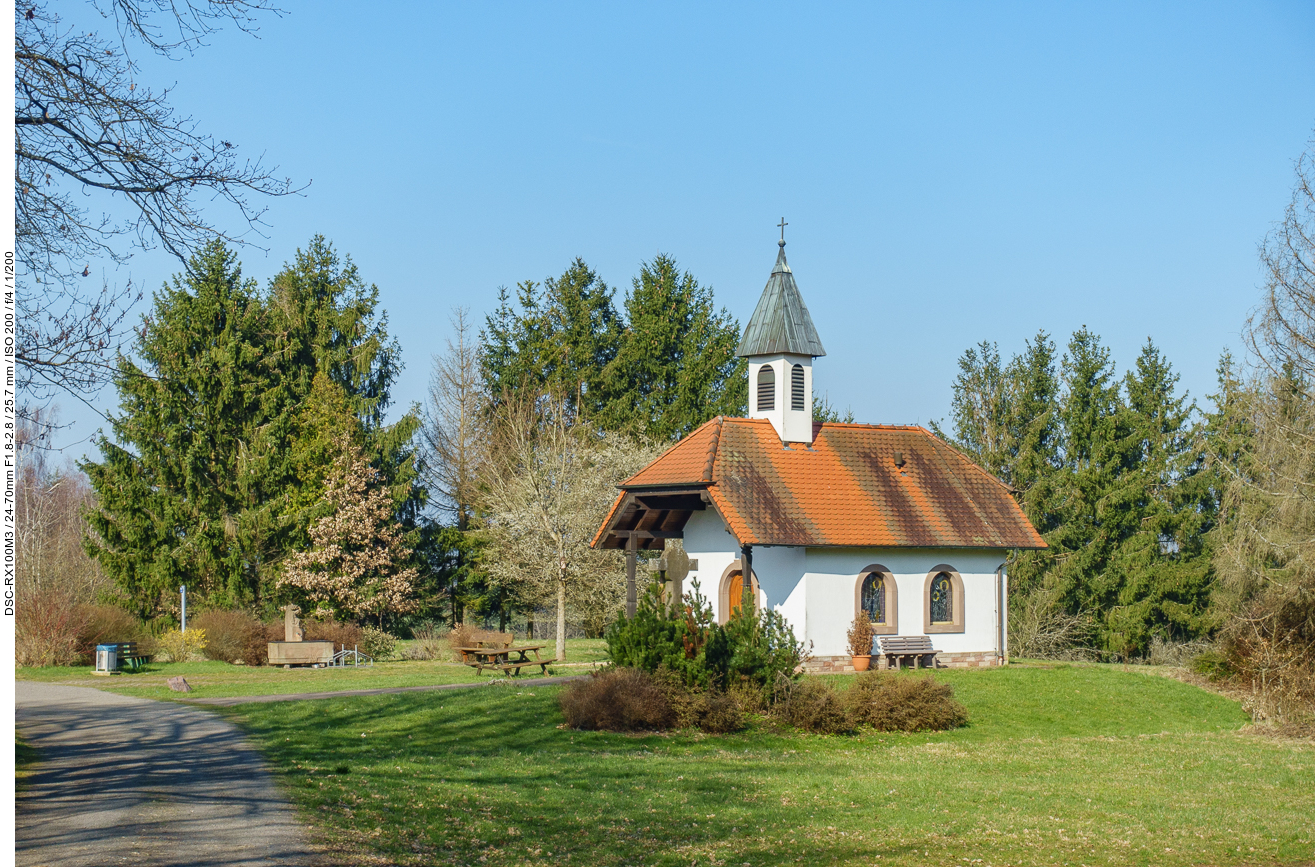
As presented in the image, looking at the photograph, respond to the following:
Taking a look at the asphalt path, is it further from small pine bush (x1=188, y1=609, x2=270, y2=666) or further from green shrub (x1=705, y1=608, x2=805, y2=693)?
small pine bush (x1=188, y1=609, x2=270, y2=666)

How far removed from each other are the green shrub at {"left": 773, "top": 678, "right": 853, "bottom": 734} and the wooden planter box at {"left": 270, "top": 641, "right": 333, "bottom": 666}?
1522 centimetres

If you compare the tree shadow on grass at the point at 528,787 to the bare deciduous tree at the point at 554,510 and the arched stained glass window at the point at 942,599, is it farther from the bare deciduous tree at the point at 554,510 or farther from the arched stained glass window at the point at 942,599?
the bare deciduous tree at the point at 554,510

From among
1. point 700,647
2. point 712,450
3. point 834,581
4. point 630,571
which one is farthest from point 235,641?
point 700,647

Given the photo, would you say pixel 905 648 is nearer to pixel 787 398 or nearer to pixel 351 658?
pixel 787 398

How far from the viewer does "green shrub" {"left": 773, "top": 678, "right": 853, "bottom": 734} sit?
18.5 m

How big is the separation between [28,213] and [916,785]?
36.2ft

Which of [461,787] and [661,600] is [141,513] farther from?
[461,787]

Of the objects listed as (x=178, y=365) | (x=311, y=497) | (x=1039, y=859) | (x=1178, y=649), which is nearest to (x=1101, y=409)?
(x=1178, y=649)

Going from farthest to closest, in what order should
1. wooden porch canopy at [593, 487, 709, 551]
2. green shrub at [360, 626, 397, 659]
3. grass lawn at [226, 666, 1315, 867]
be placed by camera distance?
green shrub at [360, 626, 397, 659] < wooden porch canopy at [593, 487, 709, 551] < grass lawn at [226, 666, 1315, 867]

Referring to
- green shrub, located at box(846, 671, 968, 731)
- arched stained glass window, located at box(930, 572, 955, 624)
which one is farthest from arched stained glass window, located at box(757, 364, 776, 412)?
green shrub, located at box(846, 671, 968, 731)

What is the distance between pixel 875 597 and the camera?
26.9 meters

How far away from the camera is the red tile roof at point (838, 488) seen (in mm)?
25891

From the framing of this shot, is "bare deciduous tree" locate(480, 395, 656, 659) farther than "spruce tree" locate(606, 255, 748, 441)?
No

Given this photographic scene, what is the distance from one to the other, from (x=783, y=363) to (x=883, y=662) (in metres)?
7.75
